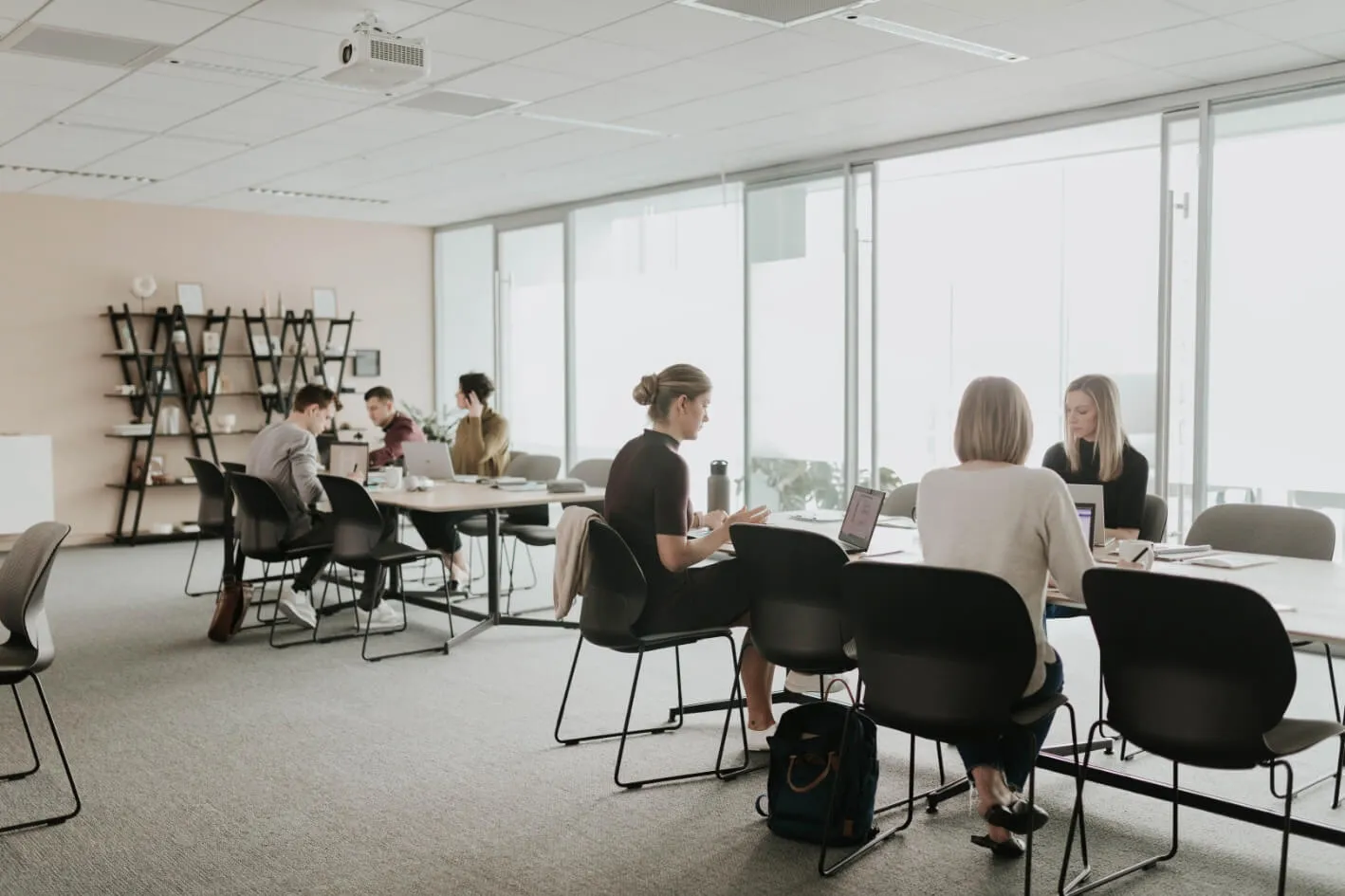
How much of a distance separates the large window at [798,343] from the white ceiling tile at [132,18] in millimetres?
4257

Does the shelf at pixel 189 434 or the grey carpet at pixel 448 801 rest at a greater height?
the shelf at pixel 189 434

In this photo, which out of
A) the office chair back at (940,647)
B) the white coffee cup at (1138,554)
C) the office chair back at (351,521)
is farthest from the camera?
the office chair back at (351,521)

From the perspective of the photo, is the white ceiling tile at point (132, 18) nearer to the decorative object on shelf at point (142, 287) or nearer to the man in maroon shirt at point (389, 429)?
the man in maroon shirt at point (389, 429)

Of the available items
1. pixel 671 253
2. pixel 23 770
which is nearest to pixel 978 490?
pixel 23 770

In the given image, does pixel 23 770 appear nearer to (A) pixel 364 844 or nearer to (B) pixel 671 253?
(A) pixel 364 844

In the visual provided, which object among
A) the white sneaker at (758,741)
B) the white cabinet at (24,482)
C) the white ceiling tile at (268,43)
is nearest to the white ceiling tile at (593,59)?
the white ceiling tile at (268,43)

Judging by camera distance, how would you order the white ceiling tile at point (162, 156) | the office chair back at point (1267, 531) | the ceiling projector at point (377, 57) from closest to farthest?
the office chair back at point (1267, 531), the ceiling projector at point (377, 57), the white ceiling tile at point (162, 156)

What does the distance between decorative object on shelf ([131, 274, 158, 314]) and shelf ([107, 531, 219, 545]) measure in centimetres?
188

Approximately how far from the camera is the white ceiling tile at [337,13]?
4.75m

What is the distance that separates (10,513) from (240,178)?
10.6 feet

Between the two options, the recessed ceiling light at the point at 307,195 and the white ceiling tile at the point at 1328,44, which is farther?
the recessed ceiling light at the point at 307,195

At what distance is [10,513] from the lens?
9367 millimetres

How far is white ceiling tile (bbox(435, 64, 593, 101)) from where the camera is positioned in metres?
5.84

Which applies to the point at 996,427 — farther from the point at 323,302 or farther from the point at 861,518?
the point at 323,302
